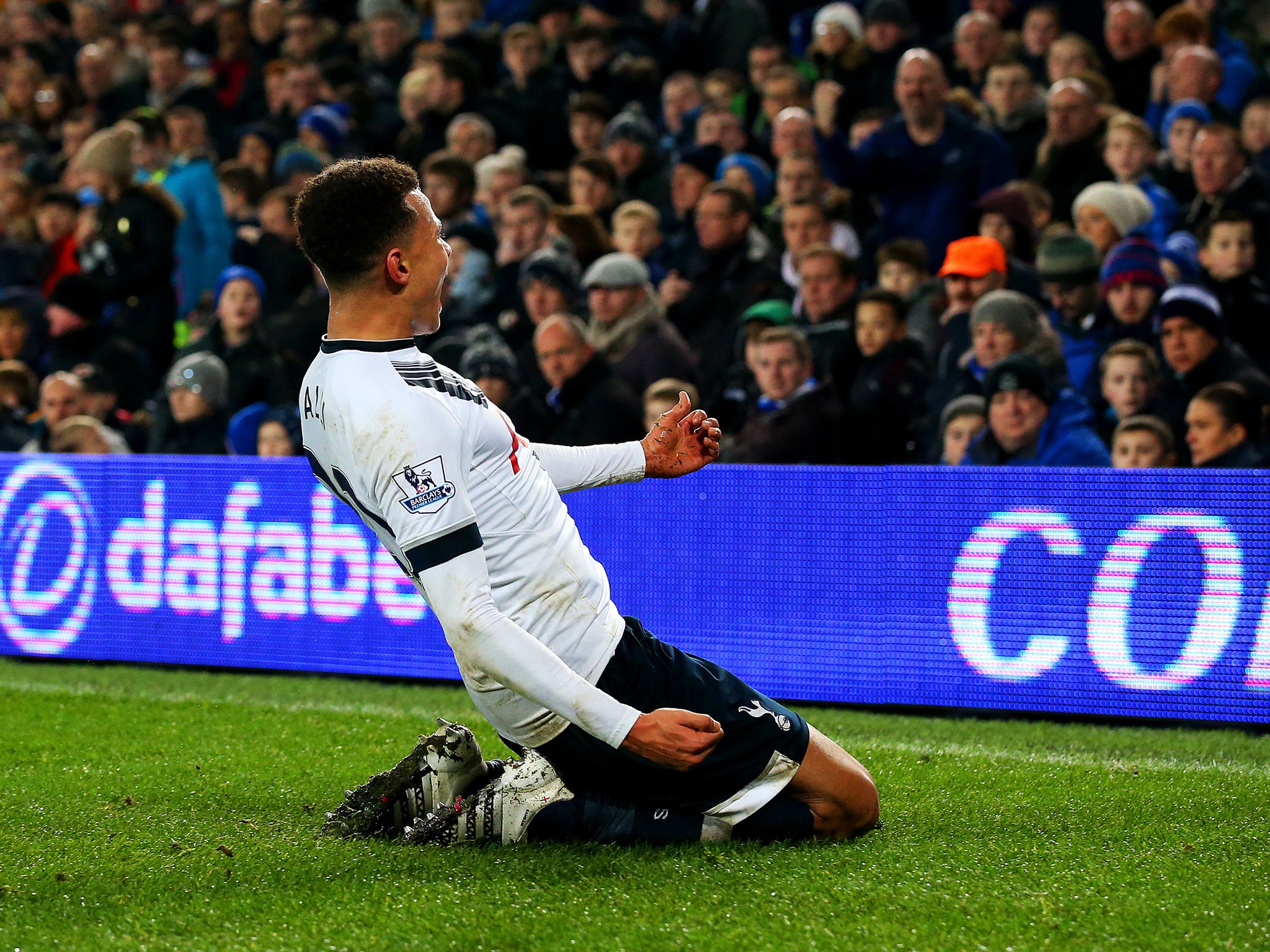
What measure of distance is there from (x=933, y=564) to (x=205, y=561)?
Answer: 144 inches

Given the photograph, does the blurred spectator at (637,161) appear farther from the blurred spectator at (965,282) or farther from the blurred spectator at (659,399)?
the blurred spectator at (659,399)

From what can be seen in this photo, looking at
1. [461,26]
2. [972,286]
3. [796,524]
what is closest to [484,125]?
[461,26]

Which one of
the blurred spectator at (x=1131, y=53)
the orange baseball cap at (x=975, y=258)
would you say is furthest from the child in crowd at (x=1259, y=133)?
the orange baseball cap at (x=975, y=258)

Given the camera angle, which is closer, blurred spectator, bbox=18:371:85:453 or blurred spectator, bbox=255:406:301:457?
blurred spectator, bbox=255:406:301:457

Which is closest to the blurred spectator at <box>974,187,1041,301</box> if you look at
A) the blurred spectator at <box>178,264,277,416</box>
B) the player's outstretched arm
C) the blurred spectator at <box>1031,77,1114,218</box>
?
the blurred spectator at <box>1031,77,1114,218</box>

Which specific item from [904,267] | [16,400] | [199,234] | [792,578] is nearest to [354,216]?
[792,578]

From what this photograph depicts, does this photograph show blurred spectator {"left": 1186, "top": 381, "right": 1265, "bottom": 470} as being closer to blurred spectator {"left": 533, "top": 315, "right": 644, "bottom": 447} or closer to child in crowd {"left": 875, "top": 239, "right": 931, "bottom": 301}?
child in crowd {"left": 875, "top": 239, "right": 931, "bottom": 301}

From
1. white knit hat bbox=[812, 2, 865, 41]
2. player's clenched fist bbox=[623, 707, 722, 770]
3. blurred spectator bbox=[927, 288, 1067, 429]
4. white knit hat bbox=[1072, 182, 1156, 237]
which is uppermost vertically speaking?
white knit hat bbox=[812, 2, 865, 41]

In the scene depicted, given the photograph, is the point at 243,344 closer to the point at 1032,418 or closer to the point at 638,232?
the point at 638,232

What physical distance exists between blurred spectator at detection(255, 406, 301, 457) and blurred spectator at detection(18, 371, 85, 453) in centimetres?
165

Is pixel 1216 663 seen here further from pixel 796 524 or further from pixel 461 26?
pixel 461 26

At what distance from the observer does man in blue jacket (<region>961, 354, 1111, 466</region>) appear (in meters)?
7.10

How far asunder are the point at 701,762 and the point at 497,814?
0.60 meters

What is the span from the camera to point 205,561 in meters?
7.81
